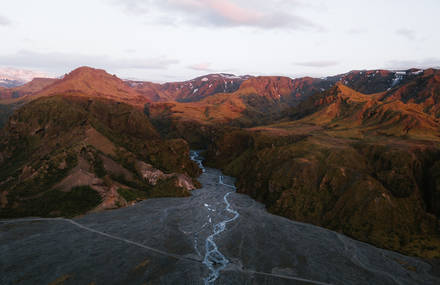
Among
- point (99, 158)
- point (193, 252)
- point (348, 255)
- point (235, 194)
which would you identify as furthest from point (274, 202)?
point (99, 158)

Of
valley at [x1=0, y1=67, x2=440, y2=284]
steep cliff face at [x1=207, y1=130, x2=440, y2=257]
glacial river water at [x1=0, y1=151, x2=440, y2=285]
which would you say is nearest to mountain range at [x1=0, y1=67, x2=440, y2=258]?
steep cliff face at [x1=207, y1=130, x2=440, y2=257]

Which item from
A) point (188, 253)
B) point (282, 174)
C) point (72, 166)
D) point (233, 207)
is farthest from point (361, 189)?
point (72, 166)

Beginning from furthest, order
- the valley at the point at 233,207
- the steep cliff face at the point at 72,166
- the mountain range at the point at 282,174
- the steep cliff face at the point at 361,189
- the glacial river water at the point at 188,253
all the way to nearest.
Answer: the steep cliff face at the point at 72,166
the mountain range at the point at 282,174
the steep cliff face at the point at 361,189
the valley at the point at 233,207
the glacial river water at the point at 188,253

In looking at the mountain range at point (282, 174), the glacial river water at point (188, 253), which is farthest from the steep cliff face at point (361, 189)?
the glacial river water at point (188, 253)

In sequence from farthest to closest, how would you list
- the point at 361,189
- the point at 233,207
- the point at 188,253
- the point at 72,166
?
1. the point at 233,207
2. the point at 72,166
3. the point at 361,189
4. the point at 188,253

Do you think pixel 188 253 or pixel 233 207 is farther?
pixel 233 207

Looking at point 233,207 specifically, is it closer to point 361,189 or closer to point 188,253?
point 188,253

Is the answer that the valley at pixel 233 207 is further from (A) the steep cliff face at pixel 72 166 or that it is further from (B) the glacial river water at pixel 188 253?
(A) the steep cliff face at pixel 72 166
